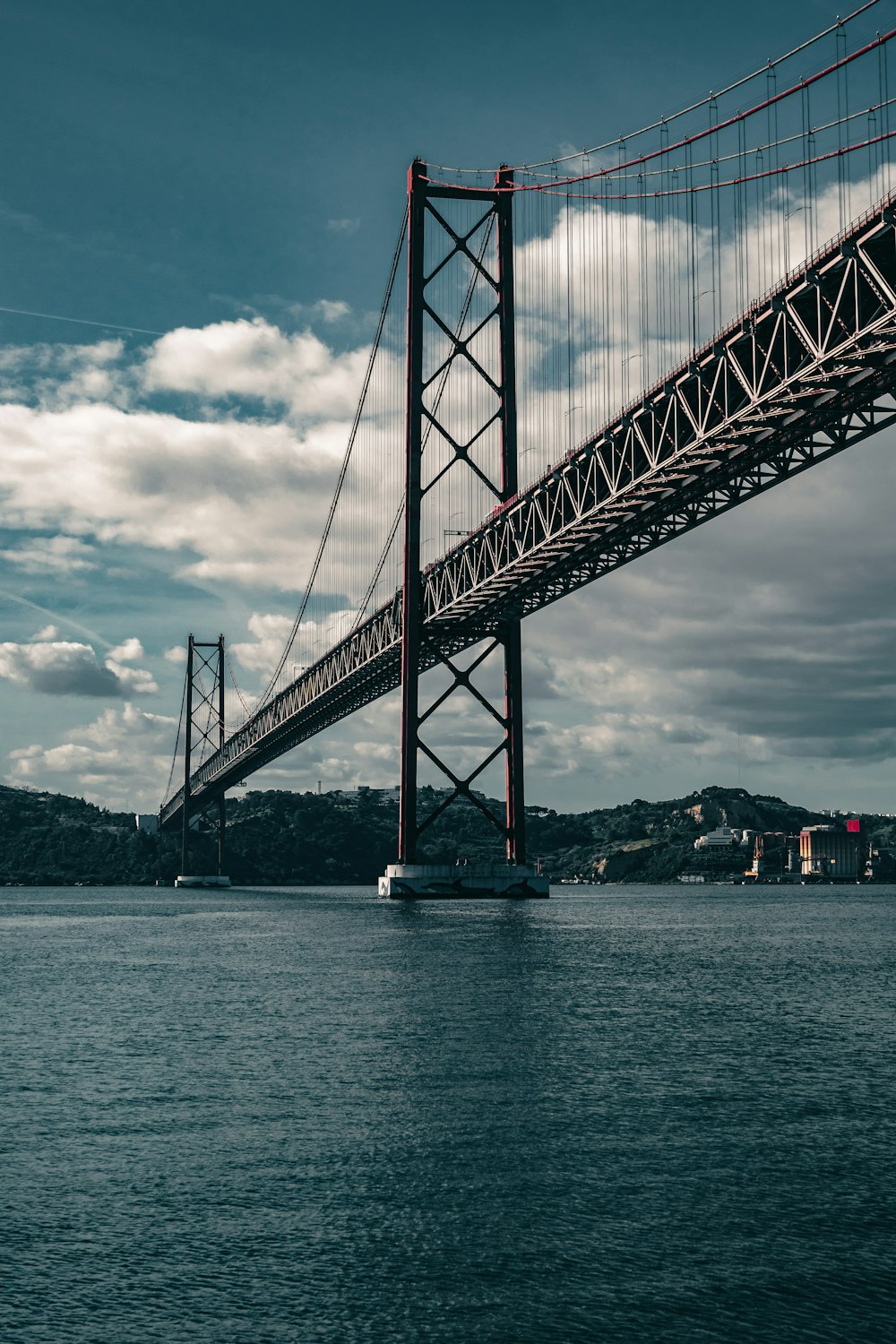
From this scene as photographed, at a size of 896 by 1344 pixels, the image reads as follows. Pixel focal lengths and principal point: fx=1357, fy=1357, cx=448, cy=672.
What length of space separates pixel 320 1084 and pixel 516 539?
36.3 metres

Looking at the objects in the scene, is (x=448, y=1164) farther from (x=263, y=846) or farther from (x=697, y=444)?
(x=263, y=846)

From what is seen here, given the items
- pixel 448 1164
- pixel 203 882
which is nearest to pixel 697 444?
pixel 448 1164

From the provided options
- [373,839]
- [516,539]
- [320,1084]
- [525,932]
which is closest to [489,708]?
[516,539]

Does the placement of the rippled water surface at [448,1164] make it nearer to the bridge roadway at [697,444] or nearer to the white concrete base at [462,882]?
the bridge roadway at [697,444]

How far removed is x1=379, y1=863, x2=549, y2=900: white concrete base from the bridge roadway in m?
9.76

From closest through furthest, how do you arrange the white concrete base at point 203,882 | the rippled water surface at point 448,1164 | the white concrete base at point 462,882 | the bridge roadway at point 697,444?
the rippled water surface at point 448,1164 < the bridge roadway at point 697,444 < the white concrete base at point 462,882 < the white concrete base at point 203,882

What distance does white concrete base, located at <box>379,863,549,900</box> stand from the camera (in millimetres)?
57375

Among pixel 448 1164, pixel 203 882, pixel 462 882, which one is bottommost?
pixel 203 882

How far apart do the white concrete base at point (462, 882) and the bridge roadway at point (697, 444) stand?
9758 mm

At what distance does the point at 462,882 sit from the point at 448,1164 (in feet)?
150

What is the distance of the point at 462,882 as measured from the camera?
5744cm

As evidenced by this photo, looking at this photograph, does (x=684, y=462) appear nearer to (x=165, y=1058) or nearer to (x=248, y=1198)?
(x=165, y=1058)

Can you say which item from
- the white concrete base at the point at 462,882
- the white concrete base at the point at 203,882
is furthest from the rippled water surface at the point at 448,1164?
the white concrete base at the point at 203,882

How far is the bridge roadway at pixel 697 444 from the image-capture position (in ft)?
94.1
